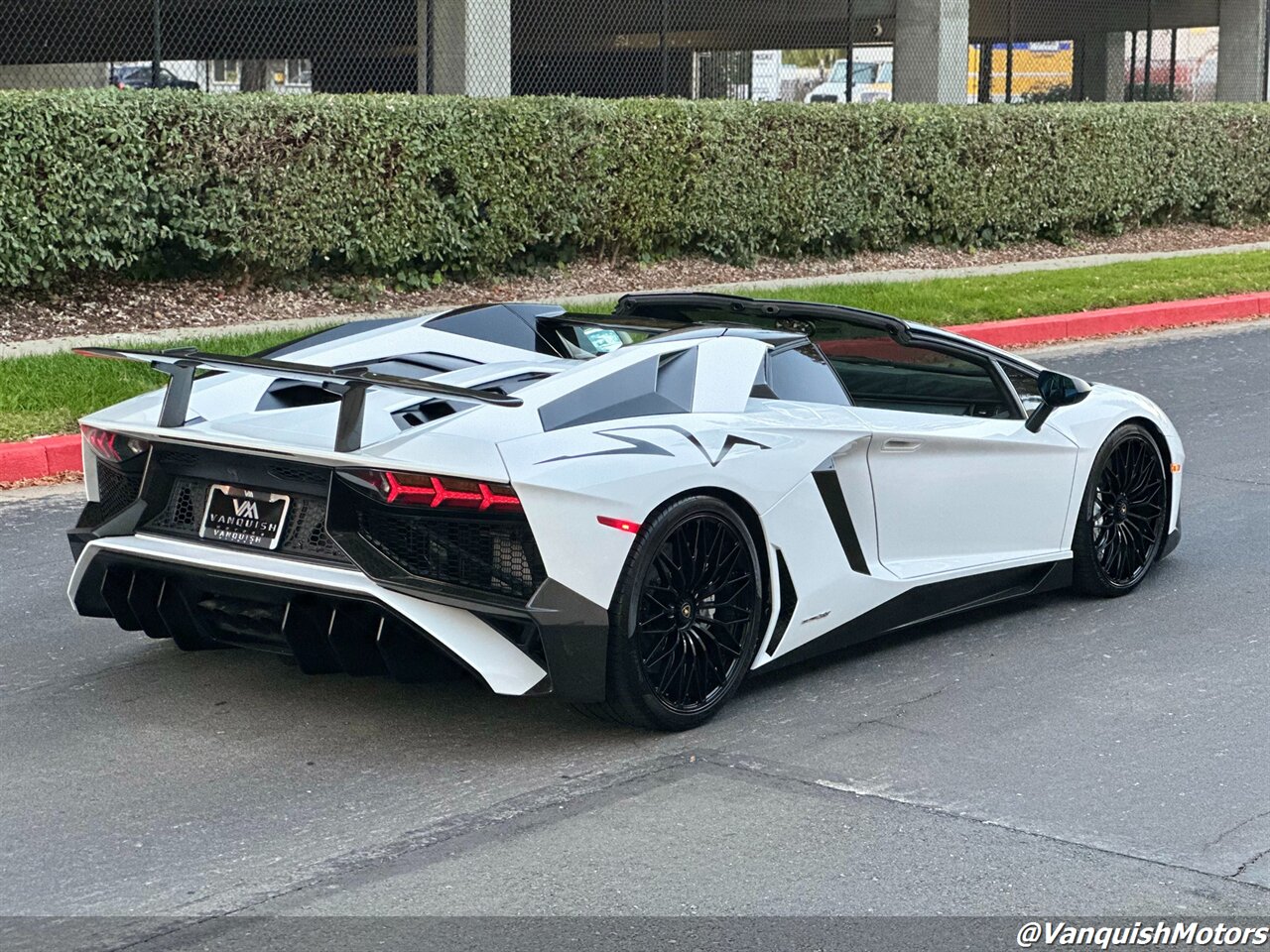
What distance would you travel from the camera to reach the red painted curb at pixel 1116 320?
1462 cm

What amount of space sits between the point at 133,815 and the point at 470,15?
14.6m

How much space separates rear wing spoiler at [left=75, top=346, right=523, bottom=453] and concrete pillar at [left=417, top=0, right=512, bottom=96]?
42.7 feet

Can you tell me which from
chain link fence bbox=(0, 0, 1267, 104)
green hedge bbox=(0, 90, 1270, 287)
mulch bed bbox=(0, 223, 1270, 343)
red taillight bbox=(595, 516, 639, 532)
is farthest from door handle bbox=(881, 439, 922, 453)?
chain link fence bbox=(0, 0, 1267, 104)

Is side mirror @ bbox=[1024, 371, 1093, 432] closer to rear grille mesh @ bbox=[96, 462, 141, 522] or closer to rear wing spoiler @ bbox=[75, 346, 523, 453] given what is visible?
rear wing spoiler @ bbox=[75, 346, 523, 453]

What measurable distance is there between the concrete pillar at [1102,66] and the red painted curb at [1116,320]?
16905mm

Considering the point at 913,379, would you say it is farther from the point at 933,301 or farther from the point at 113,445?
the point at 933,301

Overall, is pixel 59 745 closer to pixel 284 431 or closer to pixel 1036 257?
pixel 284 431

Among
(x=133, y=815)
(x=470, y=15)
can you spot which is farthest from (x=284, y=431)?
(x=470, y=15)

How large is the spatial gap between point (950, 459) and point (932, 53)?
17.9 m

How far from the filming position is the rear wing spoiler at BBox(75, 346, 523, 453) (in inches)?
183

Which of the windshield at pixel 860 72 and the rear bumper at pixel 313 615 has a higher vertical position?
the windshield at pixel 860 72

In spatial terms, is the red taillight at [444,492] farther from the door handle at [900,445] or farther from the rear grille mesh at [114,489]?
the door handle at [900,445]

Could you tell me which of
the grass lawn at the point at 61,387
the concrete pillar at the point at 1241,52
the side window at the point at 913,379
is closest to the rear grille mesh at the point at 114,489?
the side window at the point at 913,379

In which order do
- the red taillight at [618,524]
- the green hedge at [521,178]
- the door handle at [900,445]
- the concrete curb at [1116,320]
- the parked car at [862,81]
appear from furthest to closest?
1. the parked car at [862,81]
2. the concrete curb at [1116,320]
3. the green hedge at [521,178]
4. the door handle at [900,445]
5. the red taillight at [618,524]
